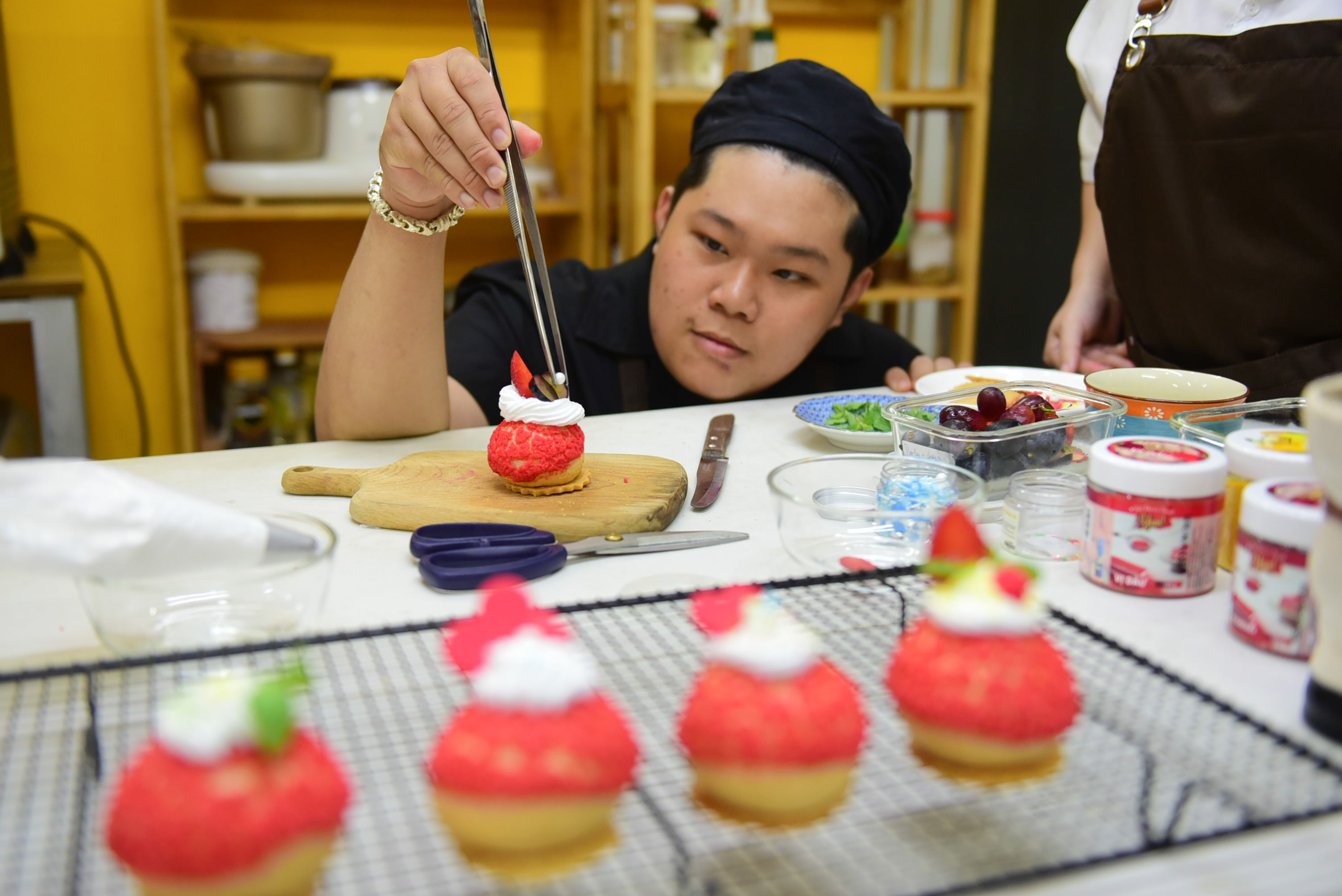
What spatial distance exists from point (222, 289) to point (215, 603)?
6.40 feet

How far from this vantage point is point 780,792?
1.69ft

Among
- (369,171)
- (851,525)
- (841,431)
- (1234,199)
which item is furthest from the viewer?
(369,171)

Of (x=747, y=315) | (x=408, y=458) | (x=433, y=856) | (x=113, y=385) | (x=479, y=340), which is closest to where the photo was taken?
(x=433, y=856)

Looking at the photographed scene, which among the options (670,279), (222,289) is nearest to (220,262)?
(222,289)

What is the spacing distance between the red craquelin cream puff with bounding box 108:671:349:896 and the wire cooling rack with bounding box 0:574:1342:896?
0.13 feet

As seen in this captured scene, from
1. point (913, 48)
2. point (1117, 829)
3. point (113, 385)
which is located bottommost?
point (113, 385)

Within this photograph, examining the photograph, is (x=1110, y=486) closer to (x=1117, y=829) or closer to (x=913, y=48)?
(x=1117, y=829)

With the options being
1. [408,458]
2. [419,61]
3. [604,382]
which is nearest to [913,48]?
[604,382]

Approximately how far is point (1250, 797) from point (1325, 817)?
0.03 metres

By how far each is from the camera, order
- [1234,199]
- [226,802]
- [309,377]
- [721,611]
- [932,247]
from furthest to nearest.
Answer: [932,247] → [309,377] → [1234,199] → [721,611] → [226,802]

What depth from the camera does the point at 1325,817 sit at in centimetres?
53

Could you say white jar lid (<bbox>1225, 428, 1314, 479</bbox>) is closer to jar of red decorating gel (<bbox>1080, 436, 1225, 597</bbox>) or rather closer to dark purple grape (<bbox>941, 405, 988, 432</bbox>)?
jar of red decorating gel (<bbox>1080, 436, 1225, 597</bbox>)

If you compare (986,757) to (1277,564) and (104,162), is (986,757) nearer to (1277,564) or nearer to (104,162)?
(1277,564)

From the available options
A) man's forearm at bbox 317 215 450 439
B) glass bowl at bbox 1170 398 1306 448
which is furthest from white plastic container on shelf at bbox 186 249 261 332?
glass bowl at bbox 1170 398 1306 448
